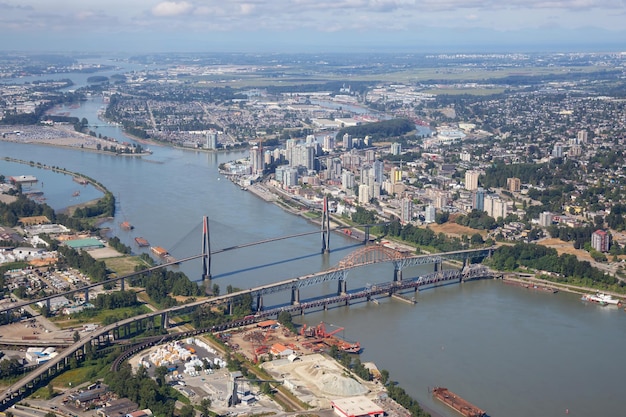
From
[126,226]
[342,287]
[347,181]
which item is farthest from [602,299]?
[347,181]

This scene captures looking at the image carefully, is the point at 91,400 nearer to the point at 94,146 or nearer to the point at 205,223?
the point at 205,223

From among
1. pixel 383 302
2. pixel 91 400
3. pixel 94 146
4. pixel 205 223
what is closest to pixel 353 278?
pixel 383 302

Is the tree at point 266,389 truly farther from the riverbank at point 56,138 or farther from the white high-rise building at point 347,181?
the riverbank at point 56,138

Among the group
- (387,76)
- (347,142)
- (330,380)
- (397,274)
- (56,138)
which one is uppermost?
(330,380)

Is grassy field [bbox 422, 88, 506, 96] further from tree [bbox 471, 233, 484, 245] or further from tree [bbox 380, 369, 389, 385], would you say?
tree [bbox 380, 369, 389, 385]

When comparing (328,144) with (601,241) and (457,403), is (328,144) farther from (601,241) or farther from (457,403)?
(457,403)

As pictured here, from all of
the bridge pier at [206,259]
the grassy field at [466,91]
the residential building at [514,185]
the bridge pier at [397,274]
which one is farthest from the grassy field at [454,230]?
the grassy field at [466,91]

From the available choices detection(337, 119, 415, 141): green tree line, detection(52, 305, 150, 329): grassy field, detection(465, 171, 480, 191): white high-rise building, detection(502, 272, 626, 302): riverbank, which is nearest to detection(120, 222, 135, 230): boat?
detection(52, 305, 150, 329): grassy field
